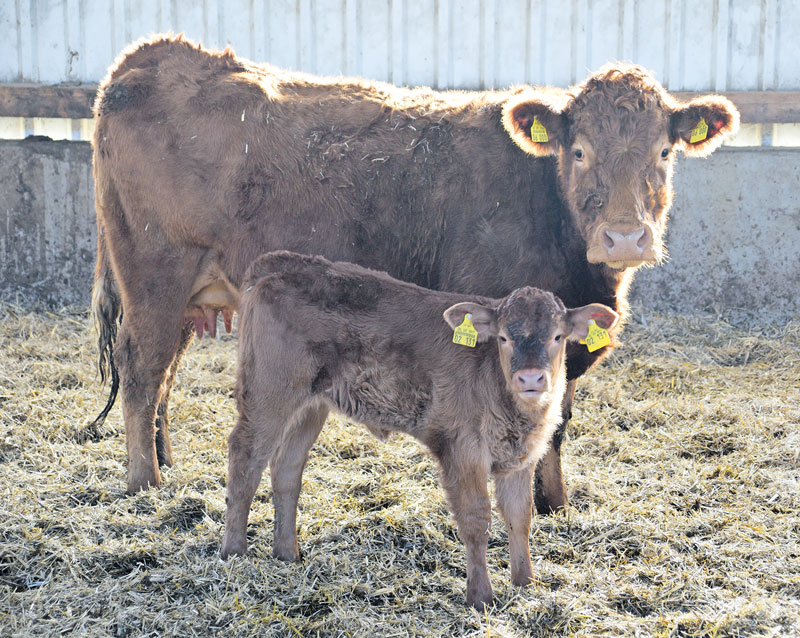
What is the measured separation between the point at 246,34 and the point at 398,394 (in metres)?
6.44

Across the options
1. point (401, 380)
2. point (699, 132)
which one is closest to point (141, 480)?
point (401, 380)

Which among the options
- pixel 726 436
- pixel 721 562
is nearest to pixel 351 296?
pixel 721 562

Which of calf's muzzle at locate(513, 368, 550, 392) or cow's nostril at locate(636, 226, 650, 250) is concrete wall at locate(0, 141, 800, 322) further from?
calf's muzzle at locate(513, 368, 550, 392)

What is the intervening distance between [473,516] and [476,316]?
2.84ft

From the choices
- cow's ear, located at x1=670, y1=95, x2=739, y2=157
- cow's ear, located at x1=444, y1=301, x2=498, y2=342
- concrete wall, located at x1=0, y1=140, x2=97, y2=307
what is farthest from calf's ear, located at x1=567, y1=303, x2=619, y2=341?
concrete wall, located at x1=0, y1=140, x2=97, y2=307

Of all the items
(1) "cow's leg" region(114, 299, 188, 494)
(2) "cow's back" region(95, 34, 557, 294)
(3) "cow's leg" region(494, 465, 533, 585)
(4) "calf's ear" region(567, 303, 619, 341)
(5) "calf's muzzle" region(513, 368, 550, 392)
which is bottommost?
(3) "cow's leg" region(494, 465, 533, 585)

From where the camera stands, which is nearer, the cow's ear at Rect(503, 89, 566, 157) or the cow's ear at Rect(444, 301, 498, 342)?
the cow's ear at Rect(444, 301, 498, 342)

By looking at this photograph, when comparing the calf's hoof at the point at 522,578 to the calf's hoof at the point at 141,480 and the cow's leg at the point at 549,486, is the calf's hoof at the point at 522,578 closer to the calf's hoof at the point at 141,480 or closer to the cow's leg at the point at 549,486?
the cow's leg at the point at 549,486

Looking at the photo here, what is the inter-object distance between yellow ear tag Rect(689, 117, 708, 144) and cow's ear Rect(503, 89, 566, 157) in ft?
2.36

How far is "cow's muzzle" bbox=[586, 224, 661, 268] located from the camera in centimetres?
416

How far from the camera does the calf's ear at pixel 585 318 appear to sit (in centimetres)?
386

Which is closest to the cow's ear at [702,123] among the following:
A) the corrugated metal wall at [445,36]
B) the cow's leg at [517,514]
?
the cow's leg at [517,514]

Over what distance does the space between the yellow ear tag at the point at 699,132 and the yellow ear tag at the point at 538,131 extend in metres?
0.83

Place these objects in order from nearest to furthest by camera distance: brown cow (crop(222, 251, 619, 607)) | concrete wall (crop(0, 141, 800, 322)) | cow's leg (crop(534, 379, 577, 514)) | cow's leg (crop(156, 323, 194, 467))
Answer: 1. brown cow (crop(222, 251, 619, 607))
2. cow's leg (crop(534, 379, 577, 514))
3. cow's leg (crop(156, 323, 194, 467))
4. concrete wall (crop(0, 141, 800, 322))
